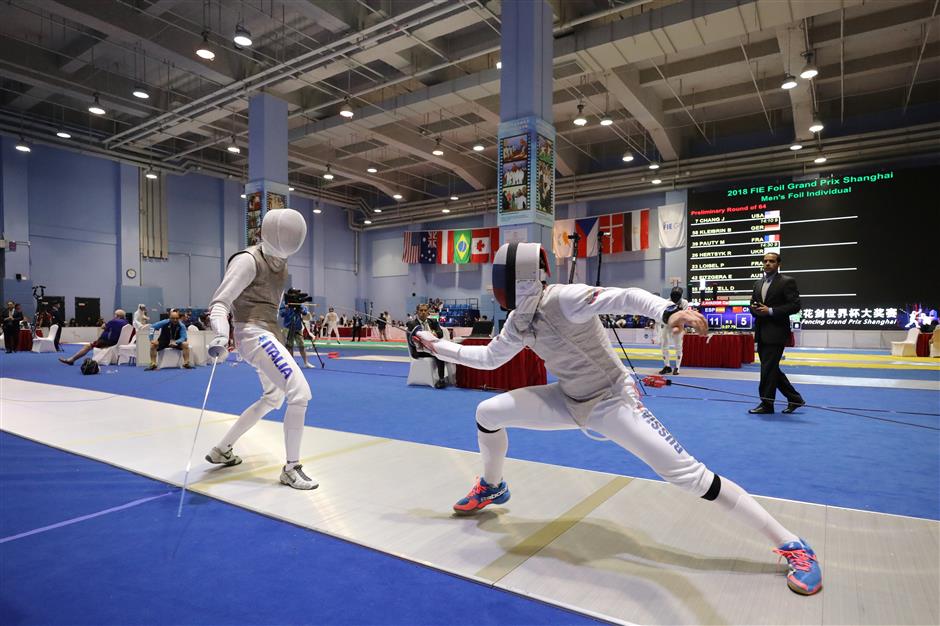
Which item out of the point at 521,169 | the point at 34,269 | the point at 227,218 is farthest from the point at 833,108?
the point at 34,269

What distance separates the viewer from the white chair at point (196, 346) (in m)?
8.95

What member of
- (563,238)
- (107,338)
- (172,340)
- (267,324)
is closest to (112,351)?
(107,338)

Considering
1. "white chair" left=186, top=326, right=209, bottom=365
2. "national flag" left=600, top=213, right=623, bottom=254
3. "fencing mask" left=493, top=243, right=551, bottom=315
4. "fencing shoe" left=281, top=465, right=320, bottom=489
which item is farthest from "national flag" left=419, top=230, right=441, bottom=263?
"fencing mask" left=493, top=243, right=551, bottom=315

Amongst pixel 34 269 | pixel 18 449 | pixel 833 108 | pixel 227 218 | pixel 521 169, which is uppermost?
pixel 833 108

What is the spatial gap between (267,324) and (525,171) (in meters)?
5.43

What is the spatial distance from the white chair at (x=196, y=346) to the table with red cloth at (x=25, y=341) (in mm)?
6508

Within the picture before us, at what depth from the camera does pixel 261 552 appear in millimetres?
1910

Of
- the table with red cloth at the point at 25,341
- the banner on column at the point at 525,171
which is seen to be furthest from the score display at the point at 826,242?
the table with red cloth at the point at 25,341

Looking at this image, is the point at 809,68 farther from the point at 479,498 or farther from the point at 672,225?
the point at 479,498

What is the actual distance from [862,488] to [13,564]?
147 inches

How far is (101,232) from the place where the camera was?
53.4 ft

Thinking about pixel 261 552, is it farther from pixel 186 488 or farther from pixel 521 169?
pixel 521 169

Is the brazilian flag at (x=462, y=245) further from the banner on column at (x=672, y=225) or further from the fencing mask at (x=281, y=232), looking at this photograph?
the fencing mask at (x=281, y=232)

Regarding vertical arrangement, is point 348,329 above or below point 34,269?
below
